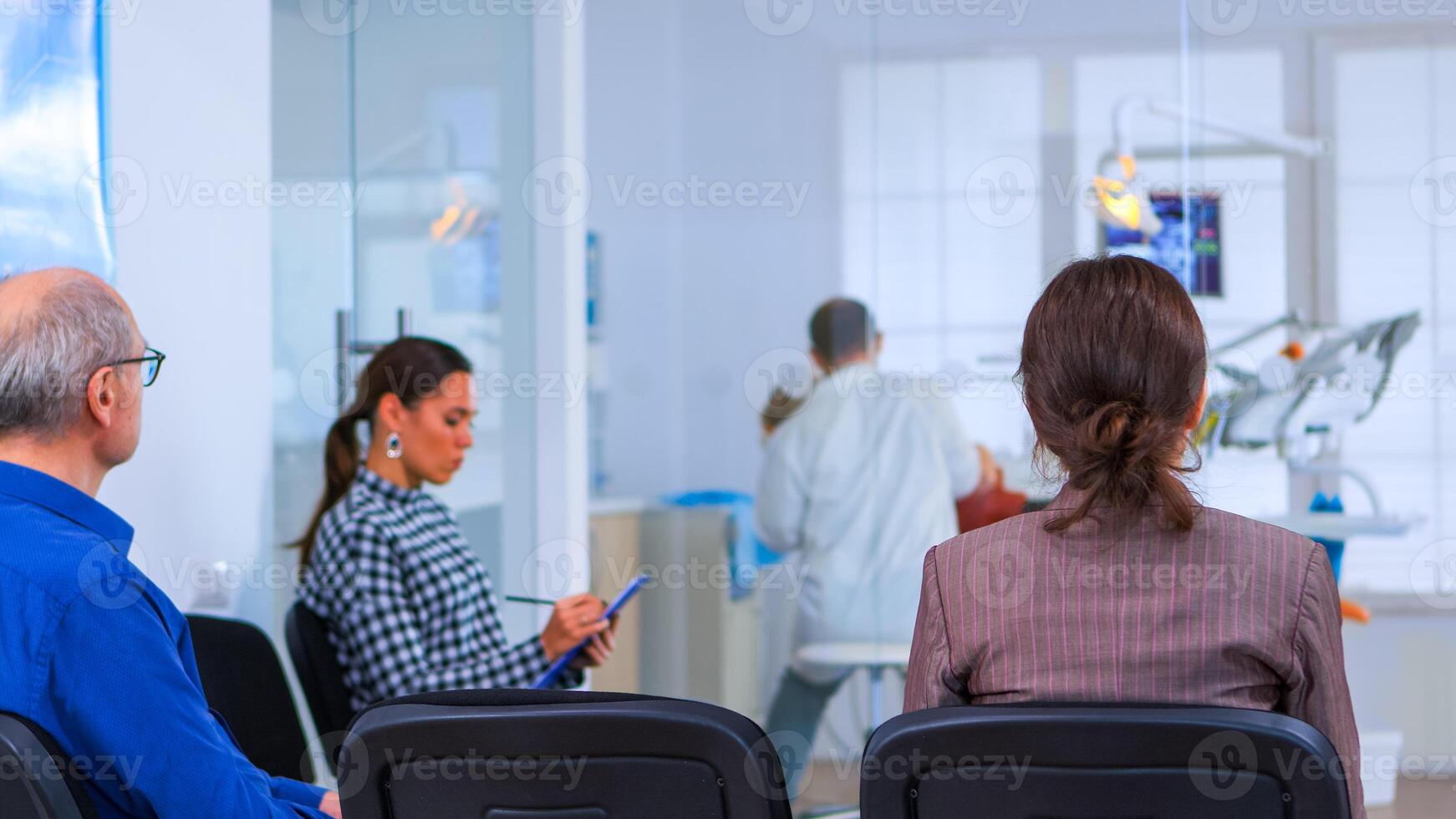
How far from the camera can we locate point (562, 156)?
3.35 m

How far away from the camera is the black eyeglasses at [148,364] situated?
1524mm

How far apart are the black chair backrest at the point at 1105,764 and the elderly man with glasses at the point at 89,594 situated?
749 mm

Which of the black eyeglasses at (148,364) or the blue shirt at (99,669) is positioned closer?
the blue shirt at (99,669)

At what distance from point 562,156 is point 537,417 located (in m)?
0.69

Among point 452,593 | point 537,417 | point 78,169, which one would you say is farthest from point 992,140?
point 78,169

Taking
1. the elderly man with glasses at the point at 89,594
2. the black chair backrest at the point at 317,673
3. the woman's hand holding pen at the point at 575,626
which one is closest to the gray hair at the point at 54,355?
the elderly man with glasses at the point at 89,594

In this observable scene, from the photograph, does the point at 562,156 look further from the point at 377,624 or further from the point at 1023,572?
the point at 1023,572

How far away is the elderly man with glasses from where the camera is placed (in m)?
1.31
